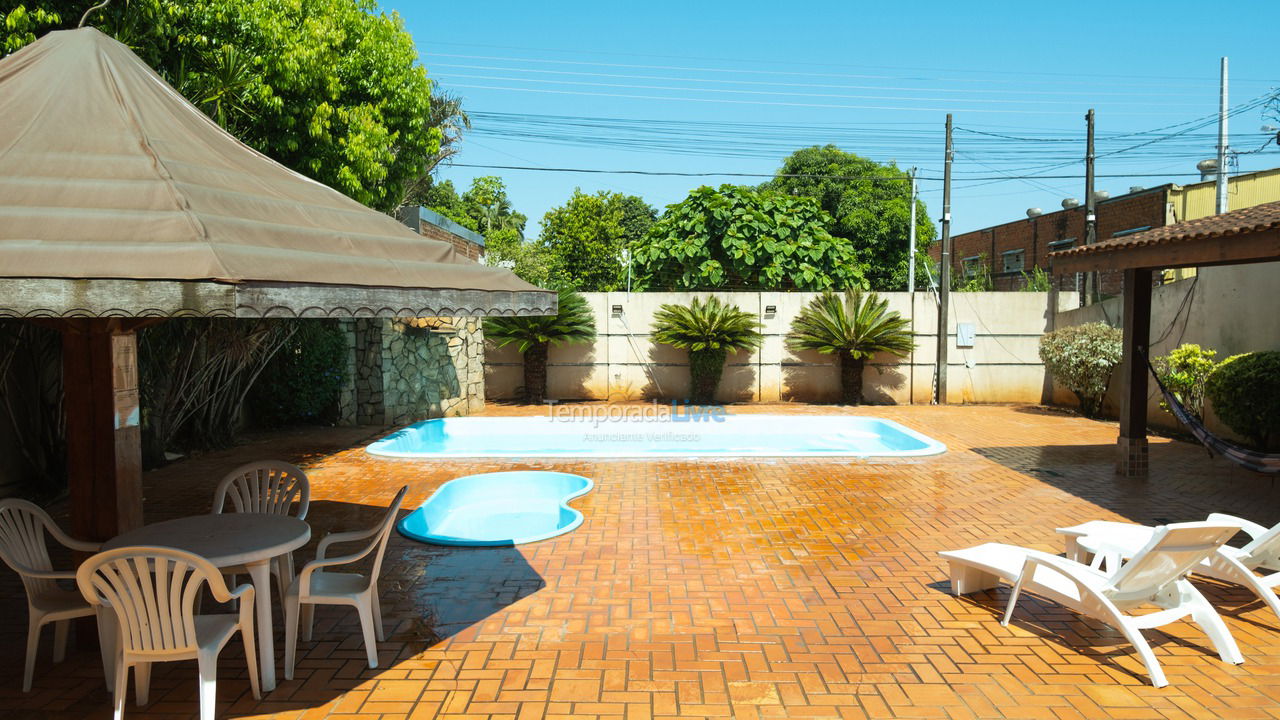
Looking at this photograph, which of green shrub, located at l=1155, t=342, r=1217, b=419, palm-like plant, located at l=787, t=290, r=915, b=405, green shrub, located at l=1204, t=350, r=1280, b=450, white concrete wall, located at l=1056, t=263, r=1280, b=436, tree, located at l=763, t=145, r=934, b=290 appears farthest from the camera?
tree, located at l=763, t=145, r=934, b=290

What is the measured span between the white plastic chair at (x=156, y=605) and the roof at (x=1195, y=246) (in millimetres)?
7100

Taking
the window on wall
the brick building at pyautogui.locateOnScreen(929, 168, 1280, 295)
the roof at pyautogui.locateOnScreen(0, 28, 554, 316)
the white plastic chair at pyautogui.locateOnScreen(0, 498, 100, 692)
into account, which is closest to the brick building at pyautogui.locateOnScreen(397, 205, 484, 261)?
the roof at pyautogui.locateOnScreen(0, 28, 554, 316)

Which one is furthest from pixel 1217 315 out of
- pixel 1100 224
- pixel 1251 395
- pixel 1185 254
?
pixel 1100 224

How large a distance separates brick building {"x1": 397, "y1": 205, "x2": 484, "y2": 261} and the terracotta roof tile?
7529 millimetres

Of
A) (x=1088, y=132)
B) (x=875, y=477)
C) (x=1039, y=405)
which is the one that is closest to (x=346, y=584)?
(x=875, y=477)

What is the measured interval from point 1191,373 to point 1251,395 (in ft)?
5.93

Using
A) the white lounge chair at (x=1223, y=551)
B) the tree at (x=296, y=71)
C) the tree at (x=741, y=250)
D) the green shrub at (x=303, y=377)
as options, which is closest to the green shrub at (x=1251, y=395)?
the white lounge chair at (x=1223, y=551)

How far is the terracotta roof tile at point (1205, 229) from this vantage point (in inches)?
233

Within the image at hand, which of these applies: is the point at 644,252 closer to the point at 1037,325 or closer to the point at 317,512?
the point at 1037,325

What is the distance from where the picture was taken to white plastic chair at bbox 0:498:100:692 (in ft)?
11.6

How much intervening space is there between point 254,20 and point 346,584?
6250 millimetres

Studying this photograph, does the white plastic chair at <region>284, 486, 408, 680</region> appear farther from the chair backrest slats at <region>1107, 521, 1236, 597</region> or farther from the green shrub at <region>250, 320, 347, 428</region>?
the green shrub at <region>250, 320, 347, 428</region>

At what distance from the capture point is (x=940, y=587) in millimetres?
4918

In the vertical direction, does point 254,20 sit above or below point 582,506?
above
